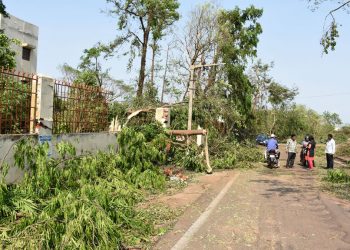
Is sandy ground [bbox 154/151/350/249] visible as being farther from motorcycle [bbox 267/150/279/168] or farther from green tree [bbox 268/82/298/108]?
green tree [bbox 268/82/298/108]

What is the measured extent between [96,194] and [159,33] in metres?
25.5

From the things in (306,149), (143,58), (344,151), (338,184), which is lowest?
(338,184)

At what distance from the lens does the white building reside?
31453 millimetres

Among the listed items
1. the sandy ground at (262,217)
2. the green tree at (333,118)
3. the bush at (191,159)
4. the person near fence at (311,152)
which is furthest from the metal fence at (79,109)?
the green tree at (333,118)

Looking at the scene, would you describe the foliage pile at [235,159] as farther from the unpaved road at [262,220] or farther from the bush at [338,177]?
the unpaved road at [262,220]

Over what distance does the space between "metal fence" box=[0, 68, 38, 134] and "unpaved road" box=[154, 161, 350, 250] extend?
4.27 meters

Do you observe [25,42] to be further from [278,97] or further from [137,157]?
[278,97]

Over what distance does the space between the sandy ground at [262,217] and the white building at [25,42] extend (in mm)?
22951

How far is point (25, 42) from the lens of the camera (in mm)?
32906

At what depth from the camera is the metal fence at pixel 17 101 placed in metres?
9.05

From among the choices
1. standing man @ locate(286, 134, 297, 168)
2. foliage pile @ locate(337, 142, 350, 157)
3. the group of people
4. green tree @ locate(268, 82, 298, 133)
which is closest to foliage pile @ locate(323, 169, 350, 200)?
the group of people

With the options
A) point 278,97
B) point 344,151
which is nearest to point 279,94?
point 278,97

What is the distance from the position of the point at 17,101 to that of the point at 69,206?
174 inches

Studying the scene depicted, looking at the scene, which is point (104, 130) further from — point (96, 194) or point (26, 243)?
point (26, 243)
